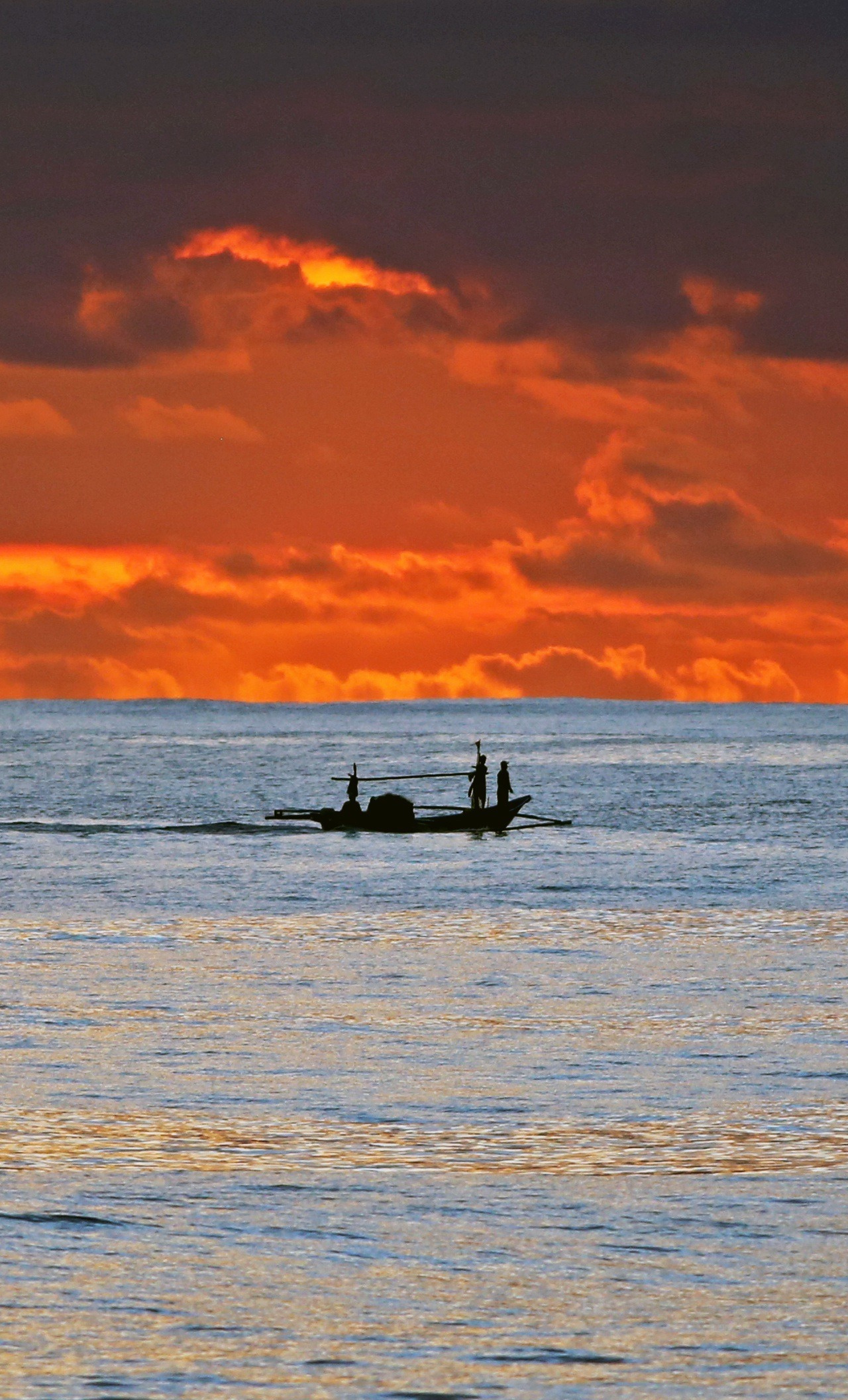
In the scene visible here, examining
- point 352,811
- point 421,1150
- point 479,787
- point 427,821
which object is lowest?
point 421,1150

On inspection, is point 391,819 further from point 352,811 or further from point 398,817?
point 352,811

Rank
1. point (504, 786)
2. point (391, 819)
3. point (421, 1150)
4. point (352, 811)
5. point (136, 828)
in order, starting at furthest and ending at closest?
point (504, 786) → point (136, 828) → point (352, 811) → point (391, 819) → point (421, 1150)

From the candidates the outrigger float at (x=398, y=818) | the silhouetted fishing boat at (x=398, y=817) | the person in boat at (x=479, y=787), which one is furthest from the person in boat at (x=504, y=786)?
the outrigger float at (x=398, y=818)

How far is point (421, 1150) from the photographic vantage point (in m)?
18.2

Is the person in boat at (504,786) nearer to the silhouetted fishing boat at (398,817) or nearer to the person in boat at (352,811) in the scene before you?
the silhouetted fishing boat at (398,817)

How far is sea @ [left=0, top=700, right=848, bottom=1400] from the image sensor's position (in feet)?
41.4

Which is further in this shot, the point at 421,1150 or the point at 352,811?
the point at 352,811

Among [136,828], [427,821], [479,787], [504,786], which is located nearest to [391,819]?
[427,821]

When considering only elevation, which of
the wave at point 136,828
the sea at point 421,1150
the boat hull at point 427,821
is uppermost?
the boat hull at point 427,821

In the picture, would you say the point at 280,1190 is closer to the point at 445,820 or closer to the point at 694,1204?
the point at 694,1204

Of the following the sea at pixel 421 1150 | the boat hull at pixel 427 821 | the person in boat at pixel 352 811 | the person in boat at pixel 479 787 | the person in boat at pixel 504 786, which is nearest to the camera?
the sea at pixel 421 1150

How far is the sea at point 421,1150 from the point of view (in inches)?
496

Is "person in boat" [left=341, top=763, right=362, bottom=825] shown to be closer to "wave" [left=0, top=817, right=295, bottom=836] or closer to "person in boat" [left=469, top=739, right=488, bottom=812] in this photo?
"wave" [left=0, top=817, right=295, bottom=836]

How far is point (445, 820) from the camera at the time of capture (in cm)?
6988
